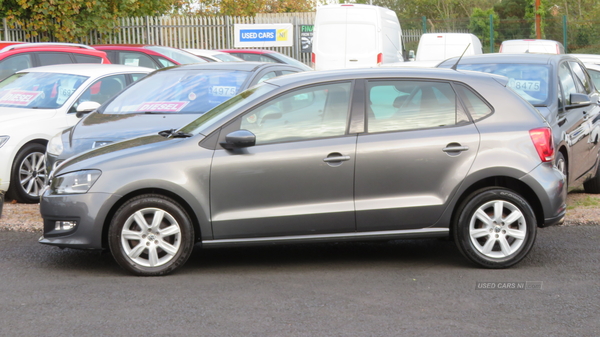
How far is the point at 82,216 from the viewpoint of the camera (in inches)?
231

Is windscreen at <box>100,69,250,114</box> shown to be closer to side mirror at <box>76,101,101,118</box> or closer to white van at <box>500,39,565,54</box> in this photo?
side mirror at <box>76,101,101,118</box>

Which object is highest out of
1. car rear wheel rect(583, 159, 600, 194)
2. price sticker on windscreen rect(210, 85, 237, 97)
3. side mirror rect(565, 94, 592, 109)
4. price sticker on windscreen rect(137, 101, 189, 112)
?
price sticker on windscreen rect(210, 85, 237, 97)

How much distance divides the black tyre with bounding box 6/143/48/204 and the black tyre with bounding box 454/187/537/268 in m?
5.07

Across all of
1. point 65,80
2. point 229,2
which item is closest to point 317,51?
point 65,80

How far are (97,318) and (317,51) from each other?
15520mm

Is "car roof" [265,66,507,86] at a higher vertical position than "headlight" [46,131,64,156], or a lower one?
higher

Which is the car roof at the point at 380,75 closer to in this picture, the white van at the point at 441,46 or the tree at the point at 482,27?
the white van at the point at 441,46

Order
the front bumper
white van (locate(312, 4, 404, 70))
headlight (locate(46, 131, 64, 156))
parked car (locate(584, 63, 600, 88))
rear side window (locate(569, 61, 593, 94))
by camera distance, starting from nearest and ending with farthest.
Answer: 1. the front bumper
2. headlight (locate(46, 131, 64, 156))
3. rear side window (locate(569, 61, 593, 94))
4. parked car (locate(584, 63, 600, 88))
5. white van (locate(312, 4, 404, 70))

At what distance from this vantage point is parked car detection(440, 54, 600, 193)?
27.6ft

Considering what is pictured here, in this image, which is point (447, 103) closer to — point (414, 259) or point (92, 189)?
point (414, 259)

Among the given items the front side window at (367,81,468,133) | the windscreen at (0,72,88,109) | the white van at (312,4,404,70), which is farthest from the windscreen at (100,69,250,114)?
the white van at (312,4,404,70)

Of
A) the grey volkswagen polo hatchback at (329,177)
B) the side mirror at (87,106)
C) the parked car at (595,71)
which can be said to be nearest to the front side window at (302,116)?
the grey volkswagen polo hatchback at (329,177)

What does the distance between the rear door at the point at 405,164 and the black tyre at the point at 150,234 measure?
1.32 meters

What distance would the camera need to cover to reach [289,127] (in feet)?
19.9
